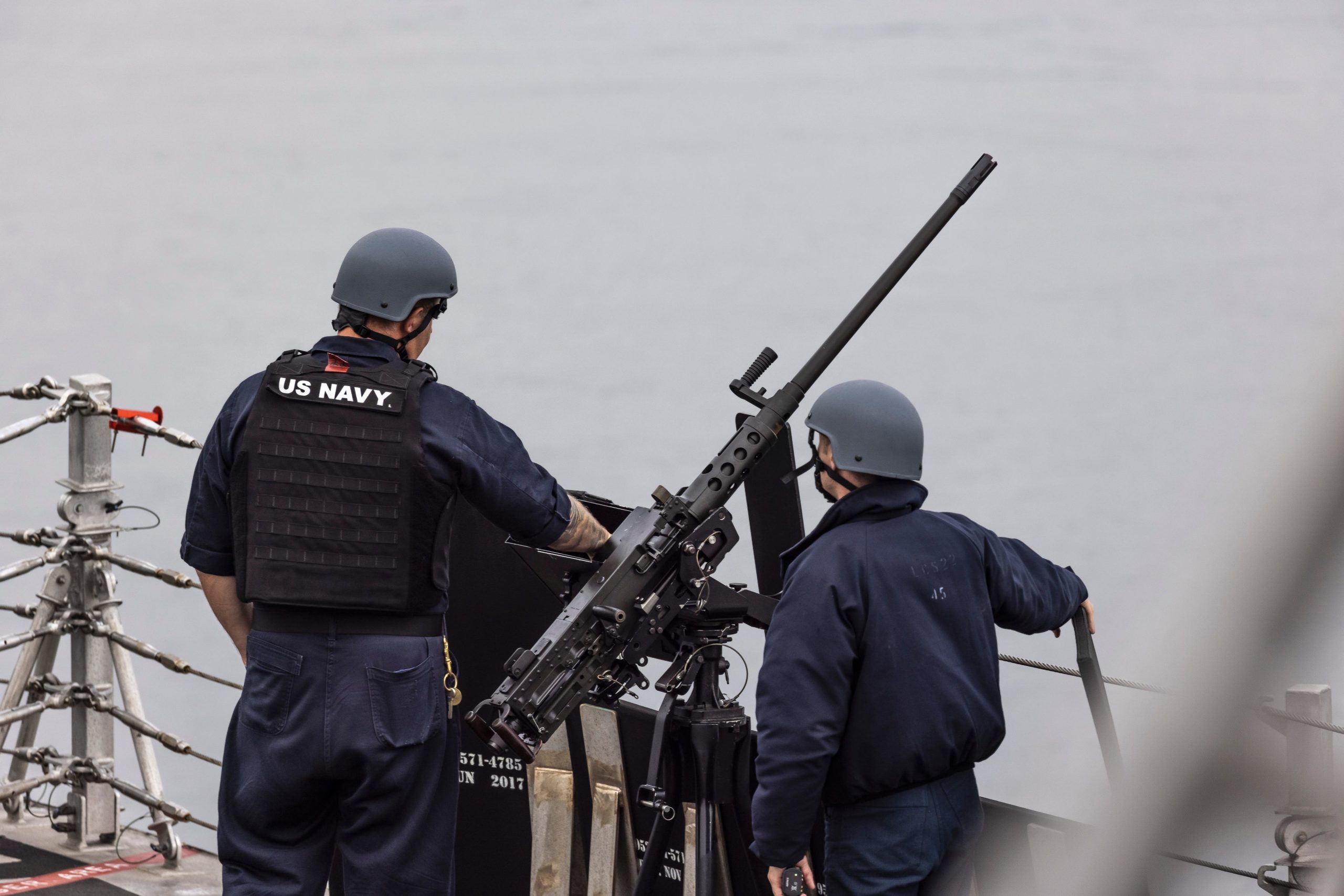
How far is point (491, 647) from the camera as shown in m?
3.17

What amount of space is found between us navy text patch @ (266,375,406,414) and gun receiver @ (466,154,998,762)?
1.55 ft

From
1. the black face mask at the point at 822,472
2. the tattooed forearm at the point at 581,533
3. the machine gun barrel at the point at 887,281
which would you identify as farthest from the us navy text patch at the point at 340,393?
the machine gun barrel at the point at 887,281

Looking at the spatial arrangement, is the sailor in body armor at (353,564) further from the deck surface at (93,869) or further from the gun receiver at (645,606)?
the deck surface at (93,869)

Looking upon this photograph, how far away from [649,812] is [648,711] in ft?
0.73

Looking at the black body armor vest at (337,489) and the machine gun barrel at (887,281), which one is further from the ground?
the machine gun barrel at (887,281)

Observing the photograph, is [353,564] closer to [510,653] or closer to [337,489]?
[337,489]

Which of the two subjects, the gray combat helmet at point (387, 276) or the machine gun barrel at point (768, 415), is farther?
the machine gun barrel at point (768, 415)

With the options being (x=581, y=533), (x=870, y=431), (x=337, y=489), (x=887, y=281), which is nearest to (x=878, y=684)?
(x=870, y=431)

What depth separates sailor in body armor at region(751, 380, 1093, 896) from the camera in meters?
2.22

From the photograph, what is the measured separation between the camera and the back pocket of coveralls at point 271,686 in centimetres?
249

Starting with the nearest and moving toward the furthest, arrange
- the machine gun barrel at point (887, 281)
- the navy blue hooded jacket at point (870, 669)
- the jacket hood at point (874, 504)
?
the navy blue hooded jacket at point (870, 669)
the jacket hood at point (874, 504)
the machine gun barrel at point (887, 281)

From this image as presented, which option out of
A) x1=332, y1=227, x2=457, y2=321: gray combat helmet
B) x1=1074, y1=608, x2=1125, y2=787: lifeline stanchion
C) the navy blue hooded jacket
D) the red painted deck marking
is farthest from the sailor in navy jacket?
the red painted deck marking

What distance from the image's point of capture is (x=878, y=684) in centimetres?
225

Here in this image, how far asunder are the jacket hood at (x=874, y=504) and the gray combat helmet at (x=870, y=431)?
0.08 ft
